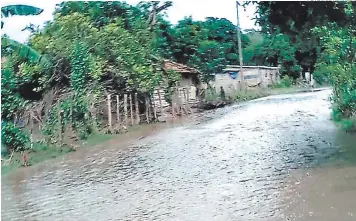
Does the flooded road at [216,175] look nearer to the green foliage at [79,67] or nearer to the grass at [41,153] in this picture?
the grass at [41,153]

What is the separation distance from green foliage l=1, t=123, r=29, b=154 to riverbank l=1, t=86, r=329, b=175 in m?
0.04

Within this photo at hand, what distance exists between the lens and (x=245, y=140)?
8.30ft

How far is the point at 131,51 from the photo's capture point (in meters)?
2.61

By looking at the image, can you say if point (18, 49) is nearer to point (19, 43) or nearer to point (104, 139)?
point (19, 43)

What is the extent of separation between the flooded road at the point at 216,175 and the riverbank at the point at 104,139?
0.11ft

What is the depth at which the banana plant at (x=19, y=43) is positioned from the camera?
207cm

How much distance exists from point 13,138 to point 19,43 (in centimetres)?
40

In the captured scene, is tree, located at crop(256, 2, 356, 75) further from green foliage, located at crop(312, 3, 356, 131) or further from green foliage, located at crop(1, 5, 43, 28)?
green foliage, located at crop(1, 5, 43, 28)

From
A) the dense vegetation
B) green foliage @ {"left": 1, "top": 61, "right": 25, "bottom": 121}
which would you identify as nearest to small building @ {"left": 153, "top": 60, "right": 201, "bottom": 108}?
the dense vegetation

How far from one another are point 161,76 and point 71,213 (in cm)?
92

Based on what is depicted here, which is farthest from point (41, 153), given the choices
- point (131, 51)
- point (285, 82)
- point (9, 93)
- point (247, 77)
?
point (285, 82)

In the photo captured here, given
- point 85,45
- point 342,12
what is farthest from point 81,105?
point 342,12

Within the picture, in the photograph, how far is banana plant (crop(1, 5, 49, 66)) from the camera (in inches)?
81.5

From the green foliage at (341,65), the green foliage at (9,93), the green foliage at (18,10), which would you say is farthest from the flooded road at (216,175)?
the green foliage at (18,10)
